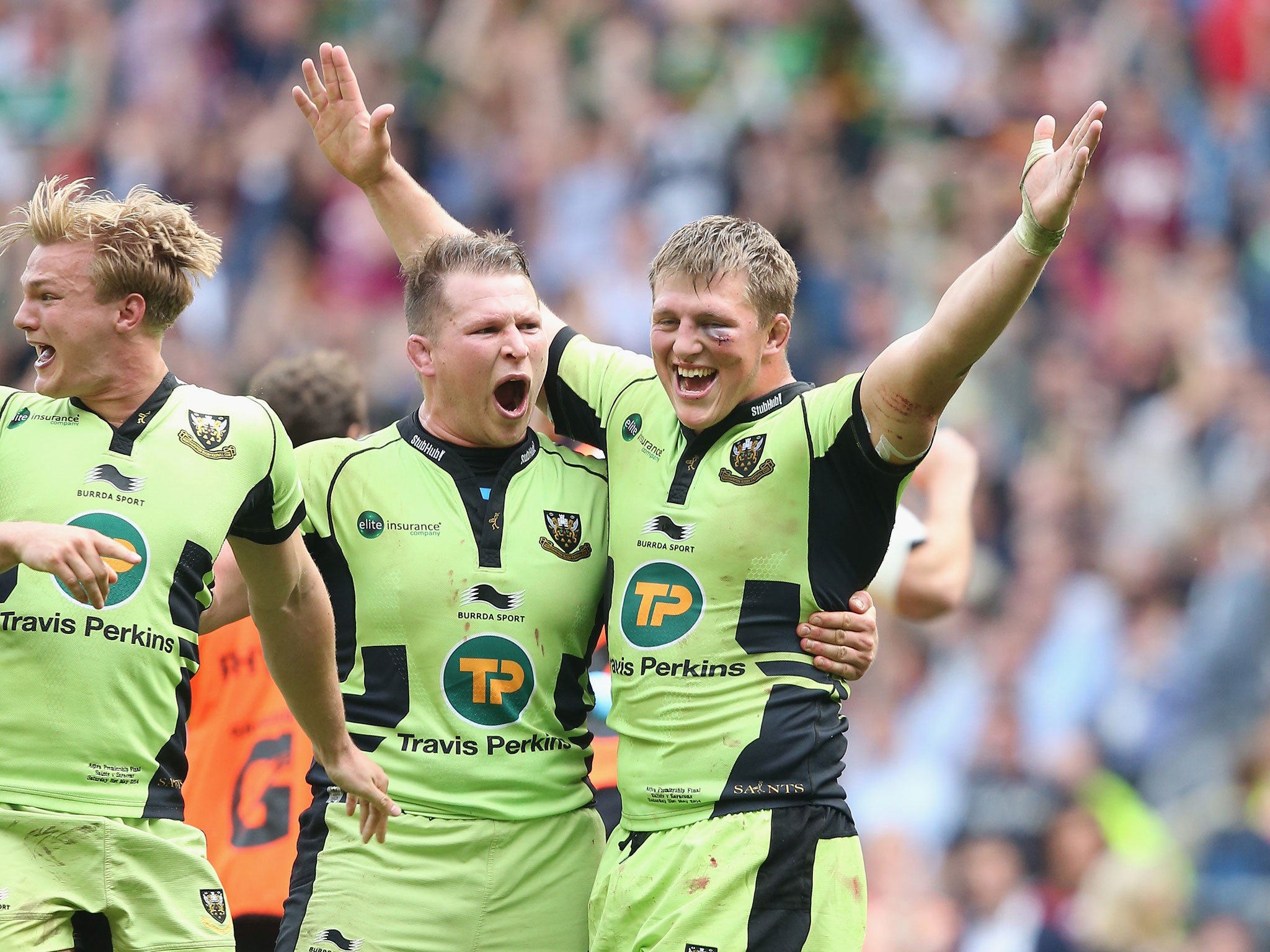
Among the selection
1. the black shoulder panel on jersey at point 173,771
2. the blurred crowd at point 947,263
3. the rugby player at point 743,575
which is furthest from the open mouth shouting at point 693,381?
the blurred crowd at point 947,263

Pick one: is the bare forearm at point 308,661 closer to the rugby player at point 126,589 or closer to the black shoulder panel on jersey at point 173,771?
the rugby player at point 126,589

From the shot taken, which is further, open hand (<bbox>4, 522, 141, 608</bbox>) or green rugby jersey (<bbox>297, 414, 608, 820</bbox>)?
green rugby jersey (<bbox>297, 414, 608, 820</bbox>)

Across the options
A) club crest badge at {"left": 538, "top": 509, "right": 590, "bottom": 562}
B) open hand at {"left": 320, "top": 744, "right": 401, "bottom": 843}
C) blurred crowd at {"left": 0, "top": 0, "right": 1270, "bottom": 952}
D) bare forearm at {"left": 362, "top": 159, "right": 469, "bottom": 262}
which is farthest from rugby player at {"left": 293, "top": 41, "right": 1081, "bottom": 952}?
blurred crowd at {"left": 0, "top": 0, "right": 1270, "bottom": 952}

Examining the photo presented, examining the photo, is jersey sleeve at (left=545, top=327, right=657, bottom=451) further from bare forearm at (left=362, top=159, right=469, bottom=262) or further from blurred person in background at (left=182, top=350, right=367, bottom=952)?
blurred person in background at (left=182, top=350, right=367, bottom=952)

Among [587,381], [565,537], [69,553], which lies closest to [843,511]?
[565,537]

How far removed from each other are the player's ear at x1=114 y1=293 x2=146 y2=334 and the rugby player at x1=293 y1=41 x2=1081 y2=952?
1310mm

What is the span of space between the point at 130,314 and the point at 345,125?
4.54ft

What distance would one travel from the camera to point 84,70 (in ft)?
47.1

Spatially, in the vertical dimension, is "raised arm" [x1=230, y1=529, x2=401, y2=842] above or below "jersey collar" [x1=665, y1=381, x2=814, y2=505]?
below

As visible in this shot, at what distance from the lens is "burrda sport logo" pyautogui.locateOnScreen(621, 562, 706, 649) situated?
4418mm

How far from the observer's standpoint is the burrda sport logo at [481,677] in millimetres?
4555

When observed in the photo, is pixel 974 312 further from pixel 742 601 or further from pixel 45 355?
pixel 45 355

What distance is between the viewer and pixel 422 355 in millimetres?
4883

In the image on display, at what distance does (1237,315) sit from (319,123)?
676 cm
